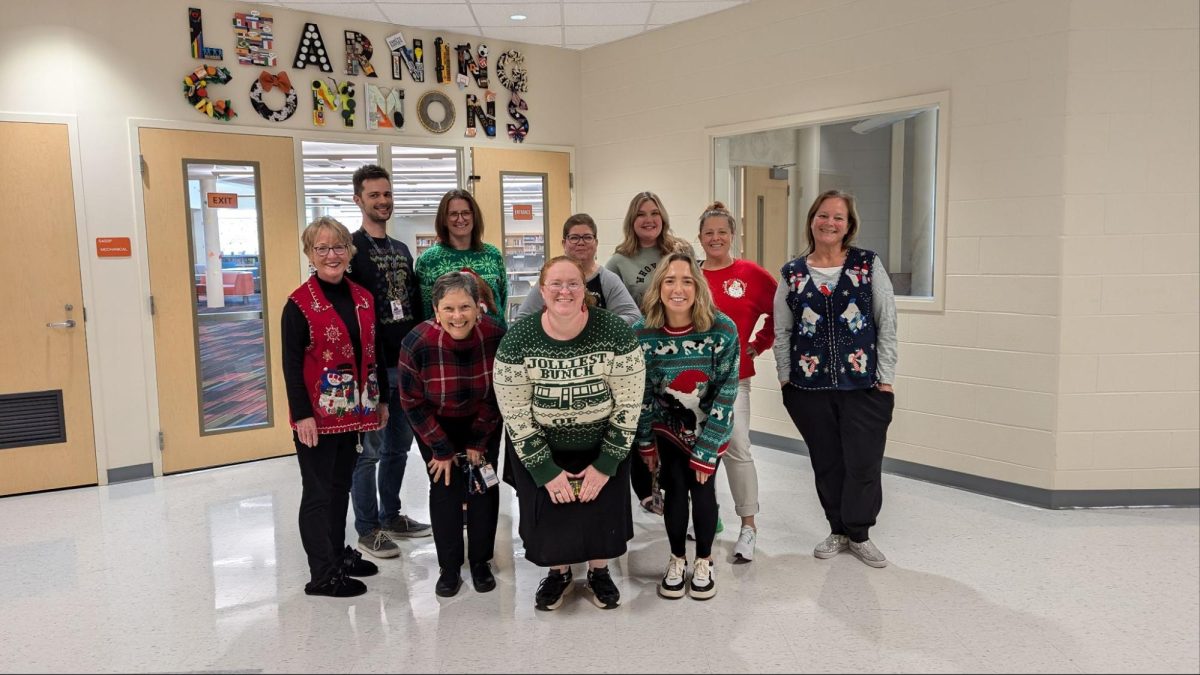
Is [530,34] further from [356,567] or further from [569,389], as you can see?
[356,567]

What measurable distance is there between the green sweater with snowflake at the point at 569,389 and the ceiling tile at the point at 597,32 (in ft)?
10.9

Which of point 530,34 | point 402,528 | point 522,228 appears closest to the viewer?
point 402,528

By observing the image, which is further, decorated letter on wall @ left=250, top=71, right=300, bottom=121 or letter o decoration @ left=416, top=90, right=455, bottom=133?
letter o decoration @ left=416, top=90, right=455, bottom=133

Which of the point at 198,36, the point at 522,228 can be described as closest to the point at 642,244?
the point at 522,228

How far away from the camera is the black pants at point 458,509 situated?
2912mm

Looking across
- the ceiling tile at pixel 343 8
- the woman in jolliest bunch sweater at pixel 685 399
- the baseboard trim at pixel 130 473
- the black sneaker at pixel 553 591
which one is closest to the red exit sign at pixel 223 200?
the ceiling tile at pixel 343 8

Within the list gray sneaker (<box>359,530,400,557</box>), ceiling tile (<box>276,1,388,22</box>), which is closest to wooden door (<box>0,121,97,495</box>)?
ceiling tile (<box>276,1,388,22</box>)

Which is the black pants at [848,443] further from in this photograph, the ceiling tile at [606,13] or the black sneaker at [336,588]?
the ceiling tile at [606,13]

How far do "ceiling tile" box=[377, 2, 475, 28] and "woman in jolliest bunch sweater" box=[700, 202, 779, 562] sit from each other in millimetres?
2567

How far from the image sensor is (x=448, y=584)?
293 centimetres

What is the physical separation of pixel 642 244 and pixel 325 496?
1708mm

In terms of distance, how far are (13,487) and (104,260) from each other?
4.44ft

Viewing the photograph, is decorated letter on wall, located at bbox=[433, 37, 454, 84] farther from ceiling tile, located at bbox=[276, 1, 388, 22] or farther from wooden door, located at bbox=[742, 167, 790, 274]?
wooden door, located at bbox=[742, 167, 790, 274]

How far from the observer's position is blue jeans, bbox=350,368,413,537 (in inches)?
132
